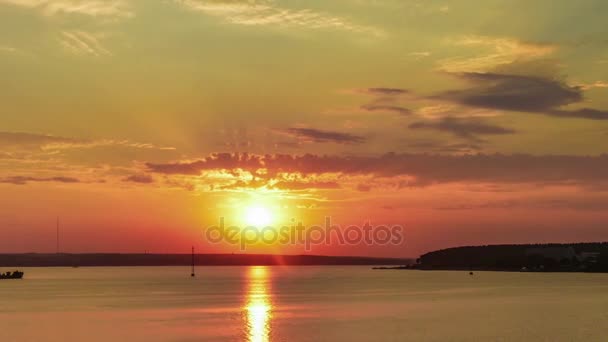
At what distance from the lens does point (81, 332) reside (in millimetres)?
76500

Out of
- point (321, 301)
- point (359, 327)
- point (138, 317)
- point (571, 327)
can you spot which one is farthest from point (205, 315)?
point (571, 327)

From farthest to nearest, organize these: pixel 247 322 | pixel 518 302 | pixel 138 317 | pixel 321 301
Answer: pixel 321 301, pixel 518 302, pixel 138 317, pixel 247 322

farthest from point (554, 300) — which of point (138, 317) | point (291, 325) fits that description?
point (138, 317)

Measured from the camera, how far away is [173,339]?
69938 millimetres

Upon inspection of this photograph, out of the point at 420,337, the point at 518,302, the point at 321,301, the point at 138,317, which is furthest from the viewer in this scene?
the point at 321,301

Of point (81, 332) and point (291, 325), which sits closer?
point (81, 332)

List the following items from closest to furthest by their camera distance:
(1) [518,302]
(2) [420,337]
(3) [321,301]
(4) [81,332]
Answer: (2) [420,337]
(4) [81,332]
(1) [518,302]
(3) [321,301]

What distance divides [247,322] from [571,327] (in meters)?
32.8

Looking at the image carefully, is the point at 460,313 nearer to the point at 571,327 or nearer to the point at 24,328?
the point at 571,327

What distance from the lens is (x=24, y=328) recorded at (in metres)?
81.5

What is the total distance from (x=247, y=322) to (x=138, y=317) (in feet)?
46.5

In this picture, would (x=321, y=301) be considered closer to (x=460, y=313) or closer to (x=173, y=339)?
(x=460, y=313)

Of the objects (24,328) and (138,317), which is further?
(138,317)

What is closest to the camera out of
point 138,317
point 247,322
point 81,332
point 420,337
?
point 420,337
